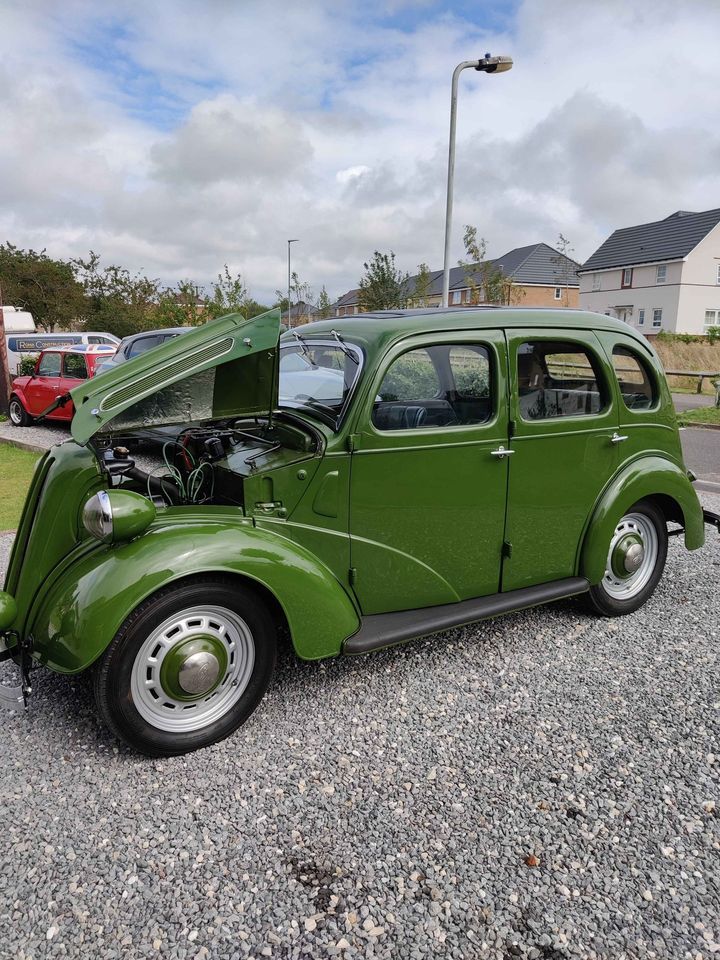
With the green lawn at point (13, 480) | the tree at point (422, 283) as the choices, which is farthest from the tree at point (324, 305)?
the green lawn at point (13, 480)

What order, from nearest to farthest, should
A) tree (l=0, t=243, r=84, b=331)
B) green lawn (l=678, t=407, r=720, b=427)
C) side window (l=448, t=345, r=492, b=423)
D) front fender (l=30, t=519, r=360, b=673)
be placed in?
front fender (l=30, t=519, r=360, b=673)
side window (l=448, t=345, r=492, b=423)
green lawn (l=678, t=407, r=720, b=427)
tree (l=0, t=243, r=84, b=331)

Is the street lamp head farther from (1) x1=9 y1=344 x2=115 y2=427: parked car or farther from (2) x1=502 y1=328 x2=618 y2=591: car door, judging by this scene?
(2) x1=502 y1=328 x2=618 y2=591: car door

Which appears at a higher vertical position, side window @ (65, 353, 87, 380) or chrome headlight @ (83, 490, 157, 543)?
side window @ (65, 353, 87, 380)

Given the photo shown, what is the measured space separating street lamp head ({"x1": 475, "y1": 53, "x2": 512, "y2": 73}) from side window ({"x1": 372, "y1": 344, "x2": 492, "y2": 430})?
438 inches

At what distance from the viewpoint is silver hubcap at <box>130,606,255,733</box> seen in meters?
2.85

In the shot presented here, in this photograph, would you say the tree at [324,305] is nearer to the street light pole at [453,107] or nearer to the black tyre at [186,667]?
the street light pole at [453,107]

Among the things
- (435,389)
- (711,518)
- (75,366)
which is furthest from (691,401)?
(435,389)

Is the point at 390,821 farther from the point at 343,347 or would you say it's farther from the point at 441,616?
the point at 343,347

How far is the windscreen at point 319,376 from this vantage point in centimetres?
344

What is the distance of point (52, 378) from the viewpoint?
42.3 ft

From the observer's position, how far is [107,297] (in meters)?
41.1

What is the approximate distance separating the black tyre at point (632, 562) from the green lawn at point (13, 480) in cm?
562

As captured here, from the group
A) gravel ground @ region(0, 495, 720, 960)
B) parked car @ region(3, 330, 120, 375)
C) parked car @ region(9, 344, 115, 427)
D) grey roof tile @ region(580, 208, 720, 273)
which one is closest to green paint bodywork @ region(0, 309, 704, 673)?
gravel ground @ region(0, 495, 720, 960)

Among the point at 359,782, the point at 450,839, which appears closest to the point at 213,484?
the point at 359,782
